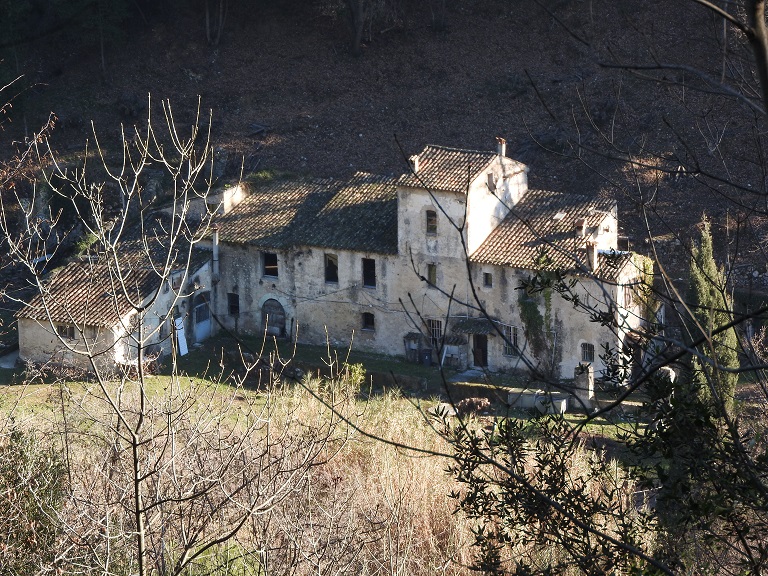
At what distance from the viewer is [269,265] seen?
34469mm

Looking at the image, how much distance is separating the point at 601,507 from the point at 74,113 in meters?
39.6

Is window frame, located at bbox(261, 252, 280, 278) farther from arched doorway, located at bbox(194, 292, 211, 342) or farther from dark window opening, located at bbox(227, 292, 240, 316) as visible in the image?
arched doorway, located at bbox(194, 292, 211, 342)

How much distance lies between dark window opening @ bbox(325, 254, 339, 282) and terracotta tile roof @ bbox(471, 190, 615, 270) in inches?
170

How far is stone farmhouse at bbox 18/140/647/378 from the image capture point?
30.8 metres

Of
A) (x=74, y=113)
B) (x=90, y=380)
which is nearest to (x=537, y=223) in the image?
(x=90, y=380)

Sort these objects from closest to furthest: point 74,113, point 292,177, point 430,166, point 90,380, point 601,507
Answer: point 601,507
point 90,380
point 430,166
point 292,177
point 74,113

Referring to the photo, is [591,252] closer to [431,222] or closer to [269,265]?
[431,222]

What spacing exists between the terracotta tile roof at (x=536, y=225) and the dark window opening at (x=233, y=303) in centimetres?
775

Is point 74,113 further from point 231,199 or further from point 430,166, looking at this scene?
point 430,166

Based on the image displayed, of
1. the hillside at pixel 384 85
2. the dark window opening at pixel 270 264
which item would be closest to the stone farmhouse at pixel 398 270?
the dark window opening at pixel 270 264

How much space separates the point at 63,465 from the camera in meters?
15.2

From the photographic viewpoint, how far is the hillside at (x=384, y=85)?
40.8m

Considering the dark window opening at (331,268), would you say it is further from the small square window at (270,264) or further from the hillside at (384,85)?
the hillside at (384,85)

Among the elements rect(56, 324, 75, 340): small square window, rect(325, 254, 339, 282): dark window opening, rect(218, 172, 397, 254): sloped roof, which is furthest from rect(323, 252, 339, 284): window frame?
rect(56, 324, 75, 340): small square window
